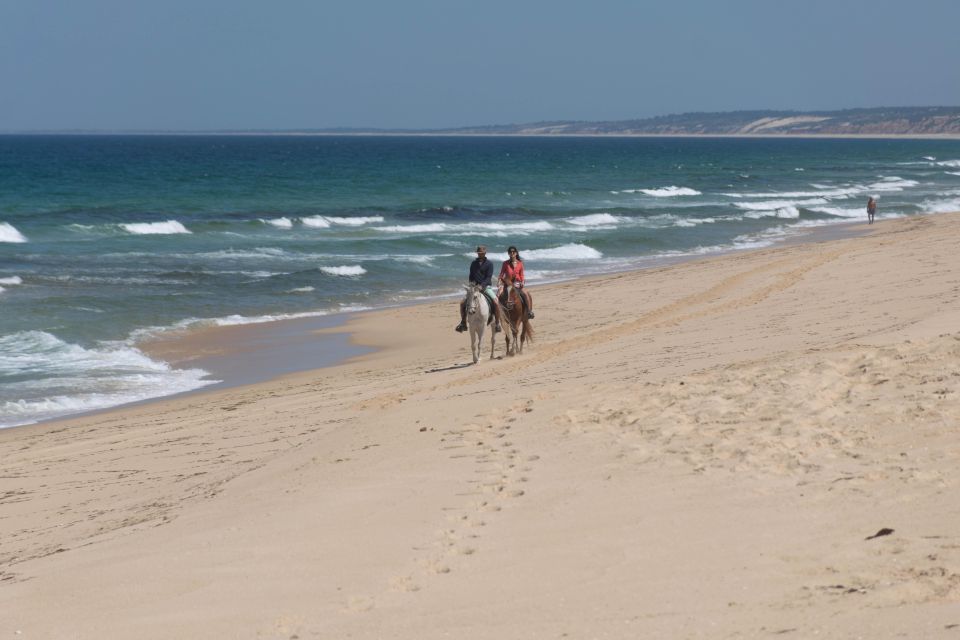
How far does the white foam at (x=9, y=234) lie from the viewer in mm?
39156

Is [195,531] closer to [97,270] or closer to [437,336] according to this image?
[437,336]

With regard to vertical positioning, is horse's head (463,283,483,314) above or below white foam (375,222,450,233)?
above

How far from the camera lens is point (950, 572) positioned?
598cm

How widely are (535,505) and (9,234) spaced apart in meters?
36.6

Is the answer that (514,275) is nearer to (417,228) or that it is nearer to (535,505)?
(535,505)

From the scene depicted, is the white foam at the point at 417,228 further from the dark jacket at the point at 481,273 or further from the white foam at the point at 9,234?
the dark jacket at the point at 481,273

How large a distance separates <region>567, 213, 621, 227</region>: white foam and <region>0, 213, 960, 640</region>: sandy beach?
108 feet

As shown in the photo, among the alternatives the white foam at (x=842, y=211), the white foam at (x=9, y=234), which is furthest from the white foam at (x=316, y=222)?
the white foam at (x=842, y=211)

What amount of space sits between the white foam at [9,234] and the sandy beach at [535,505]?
26.8 m

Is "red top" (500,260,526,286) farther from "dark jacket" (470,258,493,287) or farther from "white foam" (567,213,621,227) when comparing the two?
"white foam" (567,213,621,227)

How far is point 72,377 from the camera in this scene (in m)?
17.8

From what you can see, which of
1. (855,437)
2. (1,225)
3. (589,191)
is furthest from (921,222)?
(855,437)

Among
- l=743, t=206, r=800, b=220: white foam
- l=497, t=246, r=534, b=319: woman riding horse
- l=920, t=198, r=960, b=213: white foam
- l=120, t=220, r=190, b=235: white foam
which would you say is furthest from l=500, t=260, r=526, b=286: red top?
l=920, t=198, r=960, b=213: white foam

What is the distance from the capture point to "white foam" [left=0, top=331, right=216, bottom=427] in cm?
1591
